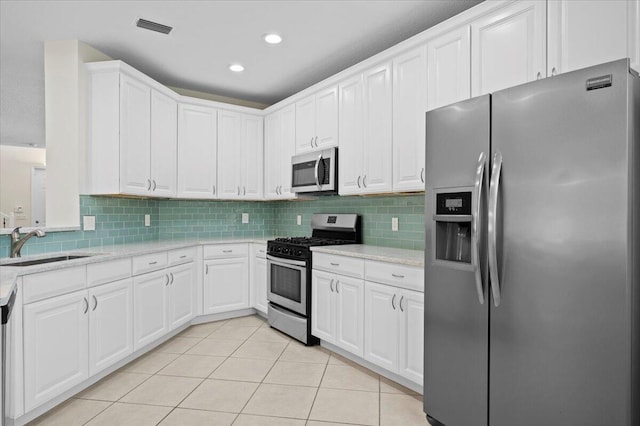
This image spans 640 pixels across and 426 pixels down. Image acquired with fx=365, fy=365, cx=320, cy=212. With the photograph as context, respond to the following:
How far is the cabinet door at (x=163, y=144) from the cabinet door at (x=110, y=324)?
1195mm

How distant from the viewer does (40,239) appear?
274cm

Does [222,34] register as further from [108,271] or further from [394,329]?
[394,329]

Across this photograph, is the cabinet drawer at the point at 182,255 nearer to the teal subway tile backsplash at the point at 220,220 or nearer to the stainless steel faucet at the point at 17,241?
the teal subway tile backsplash at the point at 220,220

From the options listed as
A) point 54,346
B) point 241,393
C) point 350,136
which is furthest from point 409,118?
point 54,346

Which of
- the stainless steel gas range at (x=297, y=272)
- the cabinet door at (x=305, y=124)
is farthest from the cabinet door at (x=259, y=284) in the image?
the cabinet door at (x=305, y=124)

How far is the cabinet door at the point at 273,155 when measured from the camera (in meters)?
4.29

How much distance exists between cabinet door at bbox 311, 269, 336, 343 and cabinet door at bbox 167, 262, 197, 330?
1332mm

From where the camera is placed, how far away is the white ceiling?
2641 mm

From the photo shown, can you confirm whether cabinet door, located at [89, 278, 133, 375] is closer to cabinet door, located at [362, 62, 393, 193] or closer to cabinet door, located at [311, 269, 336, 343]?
cabinet door, located at [311, 269, 336, 343]

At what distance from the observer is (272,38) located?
311cm

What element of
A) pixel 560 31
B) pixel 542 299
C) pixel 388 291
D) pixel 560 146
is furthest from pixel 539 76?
pixel 388 291

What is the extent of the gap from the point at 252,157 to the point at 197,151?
0.67 m

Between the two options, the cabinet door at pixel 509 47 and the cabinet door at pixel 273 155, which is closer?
the cabinet door at pixel 509 47

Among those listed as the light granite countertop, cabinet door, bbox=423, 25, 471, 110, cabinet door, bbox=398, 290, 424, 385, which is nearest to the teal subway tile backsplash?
the light granite countertop
